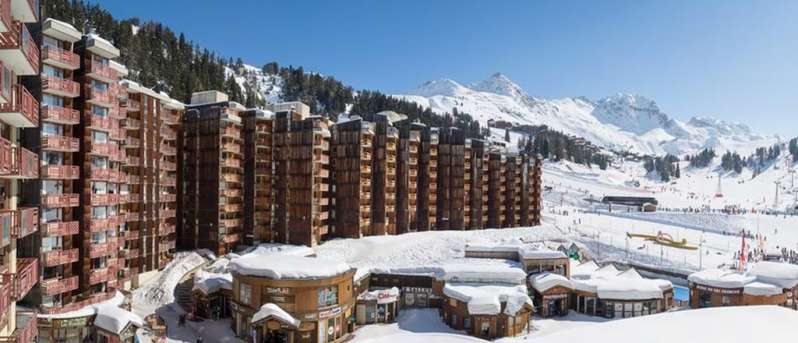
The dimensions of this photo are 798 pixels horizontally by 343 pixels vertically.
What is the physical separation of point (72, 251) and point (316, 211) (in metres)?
31.5

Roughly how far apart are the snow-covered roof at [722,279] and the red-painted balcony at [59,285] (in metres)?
54.5

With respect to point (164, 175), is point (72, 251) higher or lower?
lower

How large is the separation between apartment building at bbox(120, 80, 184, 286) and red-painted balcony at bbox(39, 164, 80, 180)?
9.22 m

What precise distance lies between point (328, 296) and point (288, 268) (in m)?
3.73

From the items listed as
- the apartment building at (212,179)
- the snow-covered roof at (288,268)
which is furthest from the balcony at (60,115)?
the apartment building at (212,179)

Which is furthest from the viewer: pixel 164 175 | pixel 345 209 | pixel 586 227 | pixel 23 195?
pixel 586 227

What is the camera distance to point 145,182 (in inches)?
2082

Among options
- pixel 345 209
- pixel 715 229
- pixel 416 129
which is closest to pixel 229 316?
pixel 345 209

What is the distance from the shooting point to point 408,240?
71.4m

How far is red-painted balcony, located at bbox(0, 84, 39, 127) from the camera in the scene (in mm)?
14133

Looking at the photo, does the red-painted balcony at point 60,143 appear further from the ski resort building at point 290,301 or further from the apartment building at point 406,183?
the apartment building at point 406,183

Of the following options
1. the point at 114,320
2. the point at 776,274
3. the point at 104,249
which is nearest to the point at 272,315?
the point at 114,320

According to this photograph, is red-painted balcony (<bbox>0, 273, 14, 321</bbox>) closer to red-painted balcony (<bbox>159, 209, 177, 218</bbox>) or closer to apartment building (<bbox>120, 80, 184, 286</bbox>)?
apartment building (<bbox>120, 80, 184, 286</bbox>)

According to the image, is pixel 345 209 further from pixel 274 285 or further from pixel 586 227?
pixel 586 227
